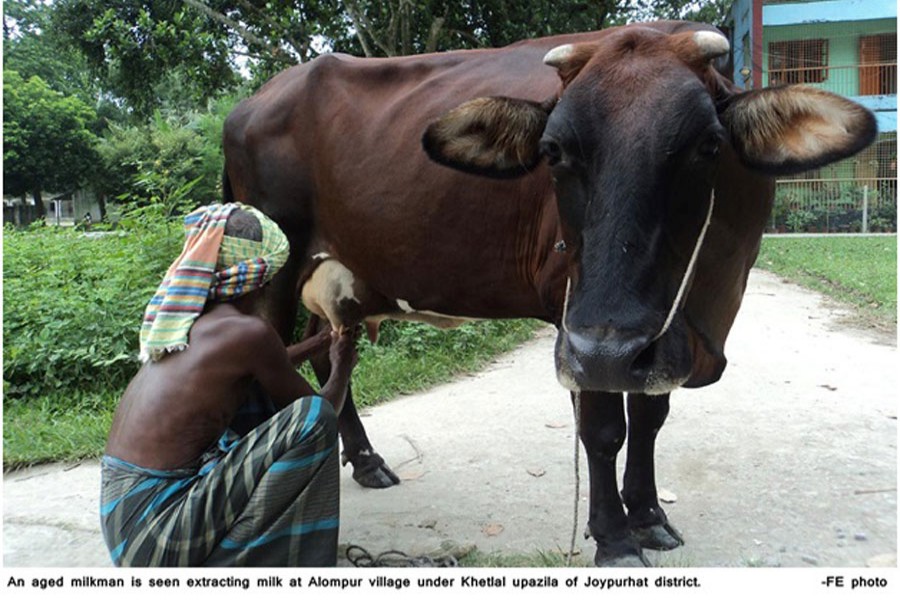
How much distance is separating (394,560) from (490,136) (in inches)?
64.1

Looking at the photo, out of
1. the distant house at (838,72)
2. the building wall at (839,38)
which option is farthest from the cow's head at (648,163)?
the building wall at (839,38)

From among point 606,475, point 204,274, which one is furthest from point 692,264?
point 204,274

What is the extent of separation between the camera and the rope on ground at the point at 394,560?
2.82 m

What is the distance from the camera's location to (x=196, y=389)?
2252 mm

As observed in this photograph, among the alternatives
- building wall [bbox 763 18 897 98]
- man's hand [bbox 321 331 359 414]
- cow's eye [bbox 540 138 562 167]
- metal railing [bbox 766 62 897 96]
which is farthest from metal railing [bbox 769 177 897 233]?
cow's eye [bbox 540 138 562 167]

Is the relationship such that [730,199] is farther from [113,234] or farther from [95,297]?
[113,234]

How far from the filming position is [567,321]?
84.7 inches

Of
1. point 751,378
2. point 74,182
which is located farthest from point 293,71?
point 74,182

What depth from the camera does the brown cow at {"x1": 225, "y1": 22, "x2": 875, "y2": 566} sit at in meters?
2.10

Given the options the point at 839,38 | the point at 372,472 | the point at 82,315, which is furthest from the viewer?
the point at 839,38

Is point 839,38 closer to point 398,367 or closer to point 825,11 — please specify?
point 825,11

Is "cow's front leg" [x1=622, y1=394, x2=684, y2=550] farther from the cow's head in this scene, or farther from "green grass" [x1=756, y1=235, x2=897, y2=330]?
"green grass" [x1=756, y1=235, x2=897, y2=330]

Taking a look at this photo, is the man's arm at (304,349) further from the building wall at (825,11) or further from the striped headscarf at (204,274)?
the building wall at (825,11)

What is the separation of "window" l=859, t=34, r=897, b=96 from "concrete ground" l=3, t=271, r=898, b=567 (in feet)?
51.2
